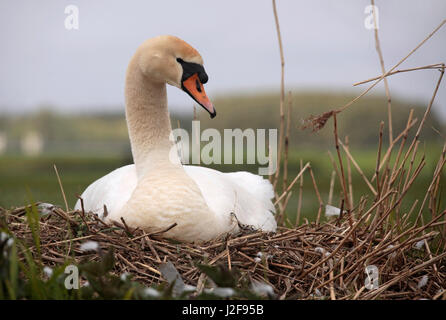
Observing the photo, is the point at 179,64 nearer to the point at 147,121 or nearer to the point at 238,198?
the point at 147,121

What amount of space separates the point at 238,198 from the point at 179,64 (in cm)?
93

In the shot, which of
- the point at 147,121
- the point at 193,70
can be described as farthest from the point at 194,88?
the point at 147,121

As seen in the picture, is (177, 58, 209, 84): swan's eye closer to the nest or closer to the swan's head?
the swan's head

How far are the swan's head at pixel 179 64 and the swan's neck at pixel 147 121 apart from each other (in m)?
0.19

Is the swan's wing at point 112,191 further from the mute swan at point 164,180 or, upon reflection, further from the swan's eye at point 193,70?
the swan's eye at point 193,70

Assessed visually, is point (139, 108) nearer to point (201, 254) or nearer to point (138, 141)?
point (138, 141)

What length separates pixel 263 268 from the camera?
250 cm

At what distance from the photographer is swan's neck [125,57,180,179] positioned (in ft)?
10.1

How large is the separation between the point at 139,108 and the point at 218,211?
0.85m

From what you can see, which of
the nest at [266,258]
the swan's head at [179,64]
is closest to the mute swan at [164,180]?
the swan's head at [179,64]

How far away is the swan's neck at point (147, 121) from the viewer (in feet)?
10.1

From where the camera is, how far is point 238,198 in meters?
3.19
